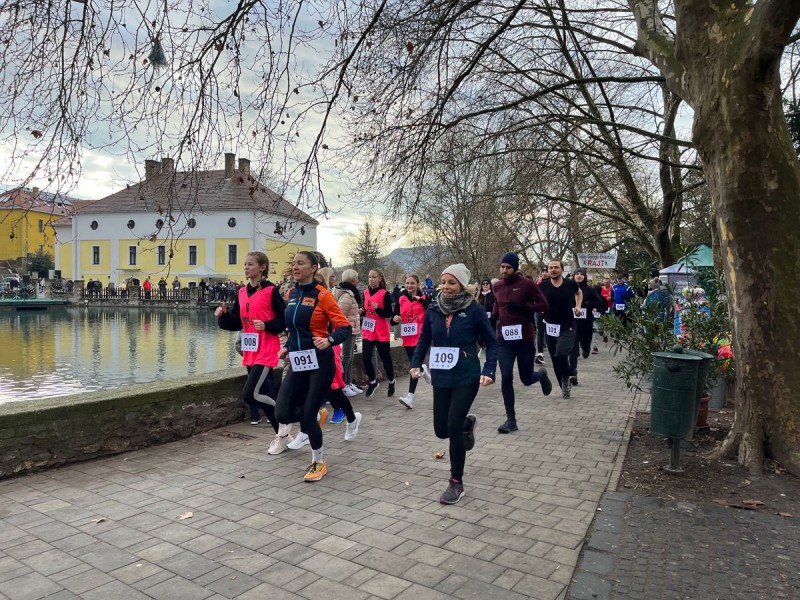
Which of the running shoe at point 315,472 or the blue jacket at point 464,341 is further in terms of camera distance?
the running shoe at point 315,472

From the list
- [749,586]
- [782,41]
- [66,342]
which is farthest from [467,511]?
[66,342]

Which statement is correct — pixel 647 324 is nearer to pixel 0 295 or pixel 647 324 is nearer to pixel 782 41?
pixel 782 41

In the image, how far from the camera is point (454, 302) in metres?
5.08

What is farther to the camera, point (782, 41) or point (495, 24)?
point (495, 24)

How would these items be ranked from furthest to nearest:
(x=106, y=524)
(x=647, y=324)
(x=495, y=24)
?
(x=495, y=24), (x=647, y=324), (x=106, y=524)

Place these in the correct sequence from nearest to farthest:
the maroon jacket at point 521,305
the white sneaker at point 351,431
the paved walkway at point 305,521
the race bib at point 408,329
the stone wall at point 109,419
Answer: the paved walkway at point 305,521
the stone wall at point 109,419
the white sneaker at point 351,431
the maroon jacket at point 521,305
the race bib at point 408,329

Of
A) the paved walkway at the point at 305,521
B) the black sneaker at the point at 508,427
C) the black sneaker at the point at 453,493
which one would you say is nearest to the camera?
the paved walkway at the point at 305,521

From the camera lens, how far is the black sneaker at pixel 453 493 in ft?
15.5

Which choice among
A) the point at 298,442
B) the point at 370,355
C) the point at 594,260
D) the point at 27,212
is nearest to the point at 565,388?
the point at 370,355

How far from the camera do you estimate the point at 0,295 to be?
5028 centimetres

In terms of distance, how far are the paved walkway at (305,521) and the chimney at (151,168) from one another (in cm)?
273

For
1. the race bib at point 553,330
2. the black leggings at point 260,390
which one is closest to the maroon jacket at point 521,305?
the race bib at point 553,330

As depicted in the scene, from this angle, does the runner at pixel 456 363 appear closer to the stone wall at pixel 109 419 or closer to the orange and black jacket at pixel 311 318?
the orange and black jacket at pixel 311 318

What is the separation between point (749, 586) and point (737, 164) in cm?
379
